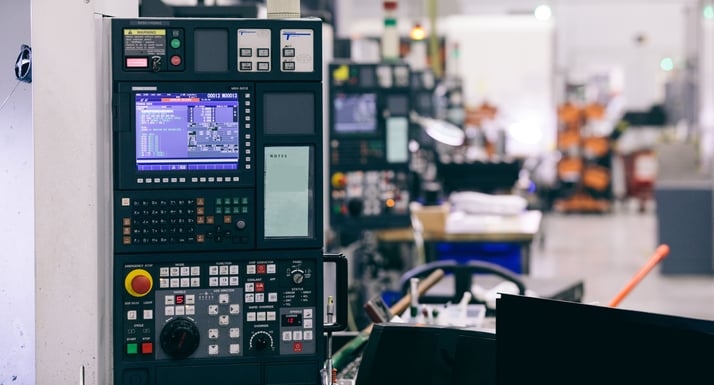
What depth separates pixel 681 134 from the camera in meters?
15.1

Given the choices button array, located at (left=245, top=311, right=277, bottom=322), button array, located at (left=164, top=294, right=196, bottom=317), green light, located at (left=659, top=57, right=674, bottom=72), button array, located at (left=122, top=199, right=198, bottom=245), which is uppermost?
green light, located at (left=659, top=57, right=674, bottom=72)

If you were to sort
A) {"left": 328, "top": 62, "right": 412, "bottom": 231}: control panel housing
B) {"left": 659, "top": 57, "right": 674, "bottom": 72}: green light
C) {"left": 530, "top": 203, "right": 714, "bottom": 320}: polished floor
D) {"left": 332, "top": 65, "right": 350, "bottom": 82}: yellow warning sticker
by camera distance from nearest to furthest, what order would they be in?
{"left": 328, "top": 62, "right": 412, "bottom": 231}: control panel housing
{"left": 332, "top": 65, "right": 350, "bottom": 82}: yellow warning sticker
{"left": 530, "top": 203, "right": 714, "bottom": 320}: polished floor
{"left": 659, "top": 57, "right": 674, "bottom": 72}: green light

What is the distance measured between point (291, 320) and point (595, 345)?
749 millimetres

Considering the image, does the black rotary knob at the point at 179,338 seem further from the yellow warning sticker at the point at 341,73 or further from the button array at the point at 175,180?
the yellow warning sticker at the point at 341,73

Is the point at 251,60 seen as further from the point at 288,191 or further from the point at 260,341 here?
the point at 260,341

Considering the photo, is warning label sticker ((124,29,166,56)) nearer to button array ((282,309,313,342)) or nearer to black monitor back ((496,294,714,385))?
button array ((282,309,313,342))

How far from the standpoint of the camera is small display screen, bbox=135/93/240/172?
7.16 ft

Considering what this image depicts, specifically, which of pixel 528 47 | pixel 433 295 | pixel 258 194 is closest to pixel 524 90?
pixel 528 47

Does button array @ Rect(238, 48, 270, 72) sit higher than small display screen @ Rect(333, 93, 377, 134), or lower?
lower

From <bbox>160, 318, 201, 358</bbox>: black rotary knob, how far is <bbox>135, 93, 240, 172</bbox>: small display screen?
1.11ft

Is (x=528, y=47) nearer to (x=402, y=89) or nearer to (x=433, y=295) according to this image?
(x=402, y=89)

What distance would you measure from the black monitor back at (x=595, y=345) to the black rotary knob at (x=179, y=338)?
0.70 metres

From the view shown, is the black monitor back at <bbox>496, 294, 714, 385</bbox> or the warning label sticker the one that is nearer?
the black monitor back at <bbox>496, 294, 714, 385</bbox>

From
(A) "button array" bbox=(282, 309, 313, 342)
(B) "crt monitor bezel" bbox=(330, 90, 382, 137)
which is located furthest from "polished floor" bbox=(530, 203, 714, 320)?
(A) "button array" bbox=(282, 309, 313, 342)
